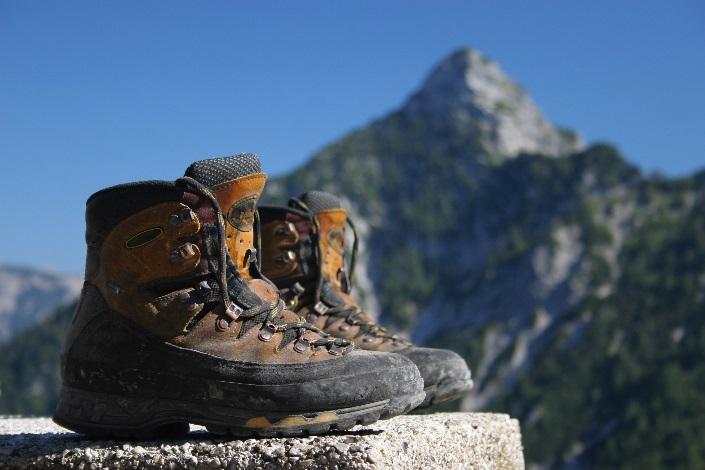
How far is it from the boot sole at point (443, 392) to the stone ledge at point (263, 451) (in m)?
0.70

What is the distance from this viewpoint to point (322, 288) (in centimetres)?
473

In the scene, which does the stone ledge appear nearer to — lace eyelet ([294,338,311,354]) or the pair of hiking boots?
the pair of hiking boots

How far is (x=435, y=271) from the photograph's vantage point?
196m

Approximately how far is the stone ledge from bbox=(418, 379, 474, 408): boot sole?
2.28 feet

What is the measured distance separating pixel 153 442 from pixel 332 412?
27.8 inches

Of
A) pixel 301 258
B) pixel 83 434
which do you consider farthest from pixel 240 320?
pixel 301 258

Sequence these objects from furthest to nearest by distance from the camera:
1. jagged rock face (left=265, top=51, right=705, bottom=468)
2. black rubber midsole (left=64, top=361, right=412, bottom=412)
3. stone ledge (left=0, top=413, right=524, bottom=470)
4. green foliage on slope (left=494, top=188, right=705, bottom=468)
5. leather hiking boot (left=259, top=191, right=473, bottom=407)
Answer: jagged rock face (left=265, top=51, right=705, bottom=468) < green foliage on slope (left=494, top=188, right=705, bottom=468) < leather hiking boot (left=259, top=191, right=473, bottom=407) < black rubber midsole (left=64, top=361, right=412, bottom=412) < stone ledge (left=0, top=413, right=524, bottom=470)

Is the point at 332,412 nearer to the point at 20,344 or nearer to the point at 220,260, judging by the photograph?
the point at 220,260

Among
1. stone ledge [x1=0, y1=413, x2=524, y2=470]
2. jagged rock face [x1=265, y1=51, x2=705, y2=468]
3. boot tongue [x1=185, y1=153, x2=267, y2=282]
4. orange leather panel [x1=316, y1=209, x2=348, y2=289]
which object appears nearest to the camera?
stone ledge [x1=0, y1=413, x2=524, y2=470]

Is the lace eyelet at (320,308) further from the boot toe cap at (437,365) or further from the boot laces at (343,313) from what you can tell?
the boot toe cap at (437,365)

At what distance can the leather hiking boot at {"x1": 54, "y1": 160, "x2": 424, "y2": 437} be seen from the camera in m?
3.33

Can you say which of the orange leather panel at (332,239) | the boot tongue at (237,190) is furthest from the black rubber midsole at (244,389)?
the orange leather panel at (332,239)

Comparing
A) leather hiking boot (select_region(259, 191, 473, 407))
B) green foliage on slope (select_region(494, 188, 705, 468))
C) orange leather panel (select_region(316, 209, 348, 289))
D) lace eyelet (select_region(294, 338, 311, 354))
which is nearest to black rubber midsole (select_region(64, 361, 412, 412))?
lace eyelet (select_region(294, 338, 311, 354))

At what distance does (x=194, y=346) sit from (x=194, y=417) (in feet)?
0.86
